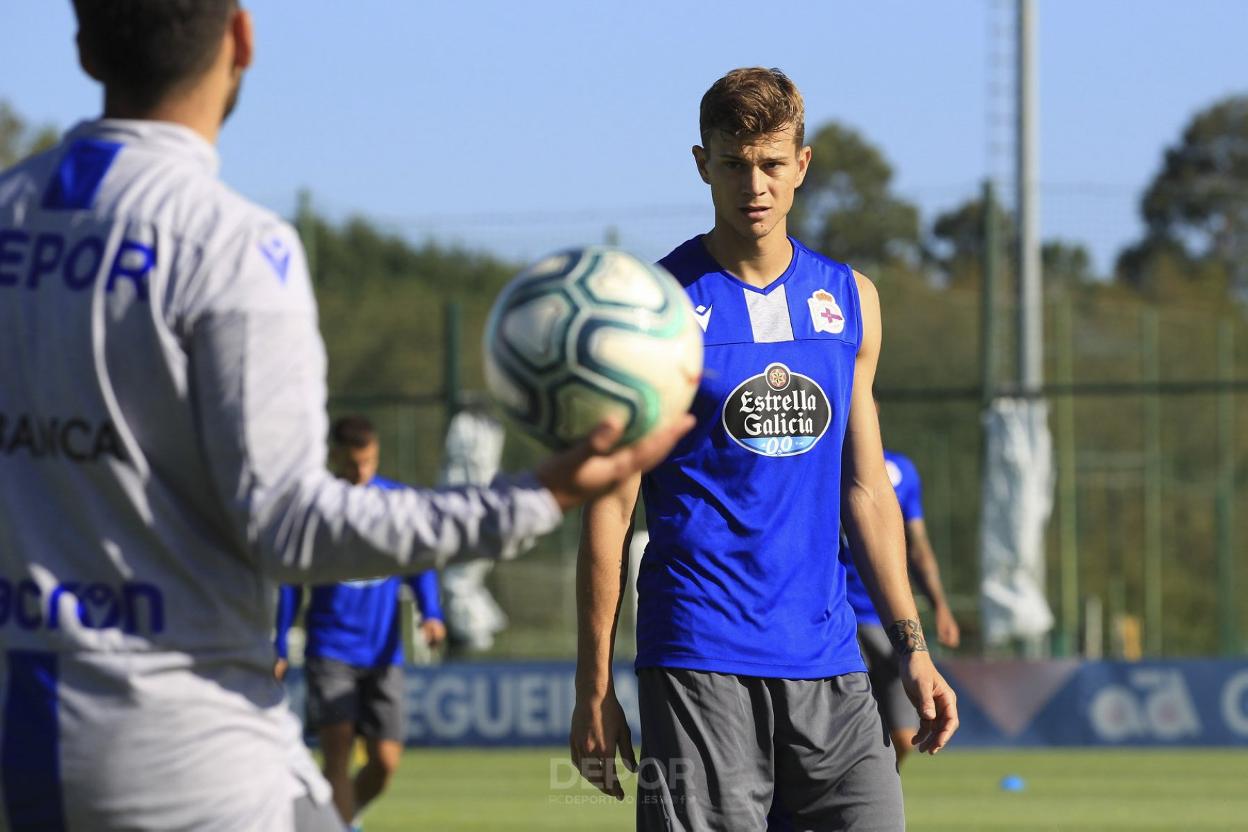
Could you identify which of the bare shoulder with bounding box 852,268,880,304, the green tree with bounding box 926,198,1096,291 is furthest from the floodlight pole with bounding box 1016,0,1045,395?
the bare shoulder with bounding box 852,268,880,304

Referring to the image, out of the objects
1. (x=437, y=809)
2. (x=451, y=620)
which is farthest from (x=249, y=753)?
(x=451, y=620)

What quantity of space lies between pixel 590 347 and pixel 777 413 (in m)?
1.47

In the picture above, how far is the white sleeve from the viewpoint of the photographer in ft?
8.50

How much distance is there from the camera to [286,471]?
2607 millimetres

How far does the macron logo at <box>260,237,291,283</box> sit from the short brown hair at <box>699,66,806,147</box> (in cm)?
207

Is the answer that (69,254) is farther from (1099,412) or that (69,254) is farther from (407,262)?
(1099,412)

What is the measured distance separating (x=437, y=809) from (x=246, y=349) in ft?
30.3

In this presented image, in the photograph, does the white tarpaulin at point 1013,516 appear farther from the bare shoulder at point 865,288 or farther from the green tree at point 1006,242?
the bare shoulder at point 865,288

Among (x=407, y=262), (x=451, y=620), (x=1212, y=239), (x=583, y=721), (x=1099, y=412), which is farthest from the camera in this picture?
(x=1212, y=239)

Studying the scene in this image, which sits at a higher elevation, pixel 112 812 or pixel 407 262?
pixel 407 262

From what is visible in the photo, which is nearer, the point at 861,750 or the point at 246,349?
the point at 246,349

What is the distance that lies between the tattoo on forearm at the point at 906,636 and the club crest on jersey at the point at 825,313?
70 centimetres

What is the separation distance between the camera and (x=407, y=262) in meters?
23.0

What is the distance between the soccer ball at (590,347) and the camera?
2.95 meters
